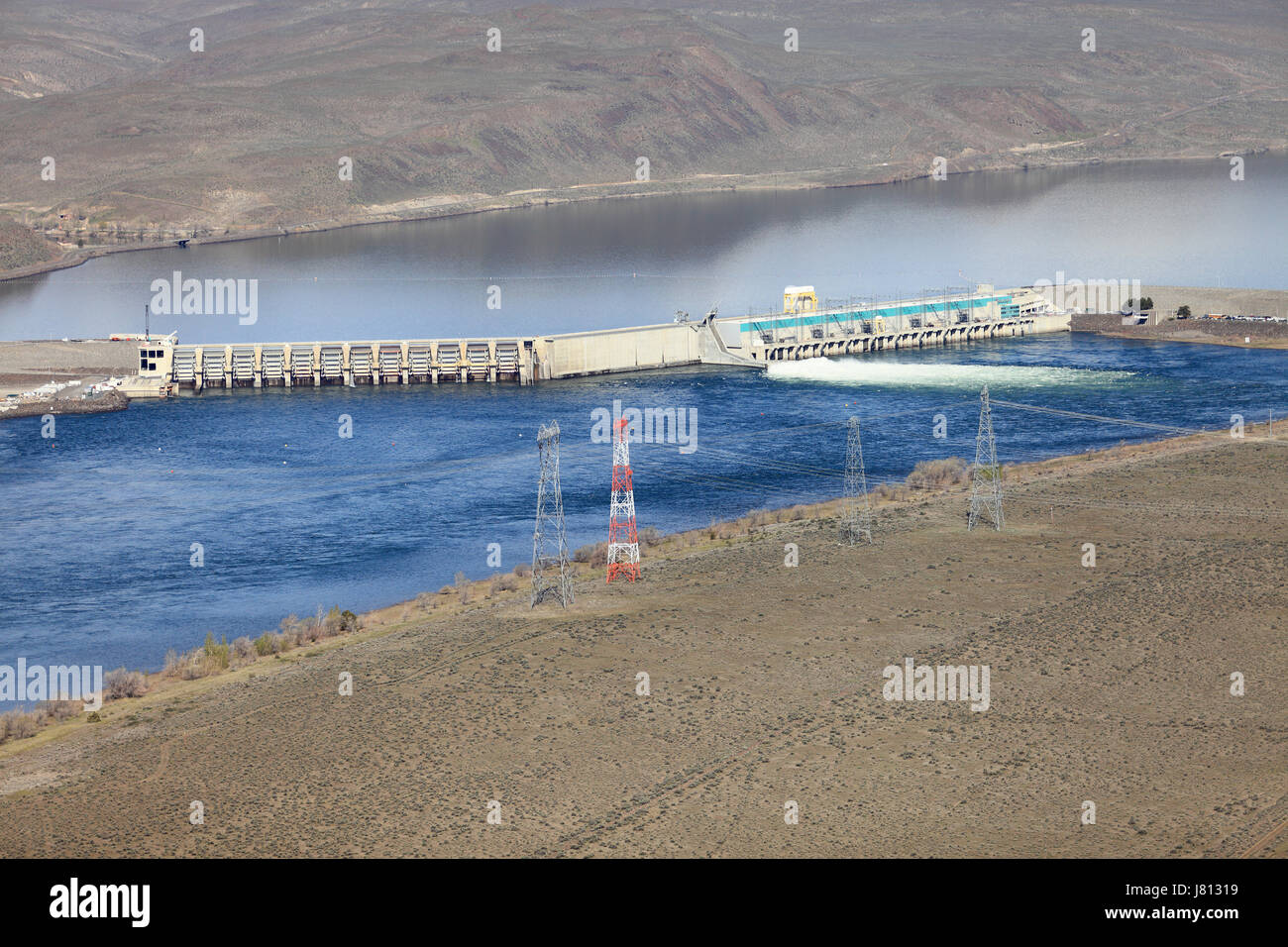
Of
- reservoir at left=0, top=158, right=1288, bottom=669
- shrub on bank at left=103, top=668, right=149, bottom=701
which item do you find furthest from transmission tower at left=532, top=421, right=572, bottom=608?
shrub on bank at left=103, top=668, right=149, bottom=701

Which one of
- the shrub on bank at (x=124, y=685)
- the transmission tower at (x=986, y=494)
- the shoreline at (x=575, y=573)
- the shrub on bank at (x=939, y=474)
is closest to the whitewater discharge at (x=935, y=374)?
the shoreline at (x=575, y=573)

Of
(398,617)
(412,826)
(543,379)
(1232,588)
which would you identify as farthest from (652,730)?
(543,379)

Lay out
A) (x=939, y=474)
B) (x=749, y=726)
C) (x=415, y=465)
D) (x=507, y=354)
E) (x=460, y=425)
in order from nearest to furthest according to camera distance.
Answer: (x=749, y=726)
(x=939, y=474)
(x=415, y=465)
(x=460, y=425)
(x=507, y=354)

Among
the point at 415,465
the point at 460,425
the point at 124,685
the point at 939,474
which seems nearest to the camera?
the point at 124,685

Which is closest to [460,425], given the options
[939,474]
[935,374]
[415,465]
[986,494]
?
[415,465]

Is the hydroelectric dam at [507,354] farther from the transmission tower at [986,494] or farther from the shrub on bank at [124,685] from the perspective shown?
the shrub on bank at [124,685]

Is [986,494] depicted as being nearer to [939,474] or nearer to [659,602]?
[939,474]
